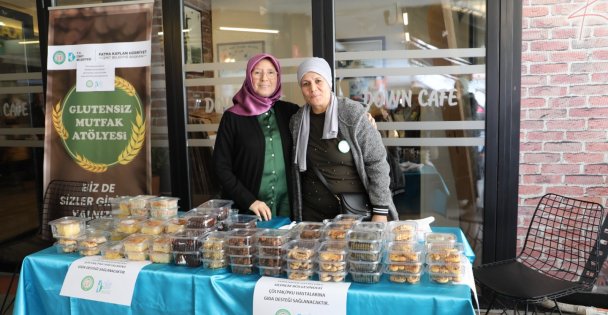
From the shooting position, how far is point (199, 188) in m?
3.67

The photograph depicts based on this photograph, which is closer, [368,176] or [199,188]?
[368,176]

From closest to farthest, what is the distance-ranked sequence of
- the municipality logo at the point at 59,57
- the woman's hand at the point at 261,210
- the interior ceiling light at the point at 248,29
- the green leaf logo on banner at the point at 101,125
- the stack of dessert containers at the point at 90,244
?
the stack of dessert containers at the point at 90,244, the woman's hand at the point at 261,210, the green leaf logo on banner at the point at 101,125, the municipality logo at the point at 59,57, the interior ceiling light at the point at 248,29

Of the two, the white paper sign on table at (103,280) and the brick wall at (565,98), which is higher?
the brick wall at (565,98)

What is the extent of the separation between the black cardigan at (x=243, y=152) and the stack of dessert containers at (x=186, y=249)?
2.30 feet

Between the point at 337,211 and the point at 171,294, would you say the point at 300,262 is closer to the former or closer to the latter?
the point at 171,294

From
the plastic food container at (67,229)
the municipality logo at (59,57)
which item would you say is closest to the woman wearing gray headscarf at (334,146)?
the plastic food container at (67,229)

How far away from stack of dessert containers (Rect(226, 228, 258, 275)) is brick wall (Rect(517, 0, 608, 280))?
82.6 inches

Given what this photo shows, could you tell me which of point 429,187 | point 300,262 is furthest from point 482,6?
point 300,262

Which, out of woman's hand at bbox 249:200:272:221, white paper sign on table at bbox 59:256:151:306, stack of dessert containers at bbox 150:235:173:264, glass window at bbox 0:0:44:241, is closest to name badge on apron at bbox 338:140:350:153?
woman's hand at bbox 249:200:272:221

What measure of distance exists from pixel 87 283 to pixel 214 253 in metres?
0.51

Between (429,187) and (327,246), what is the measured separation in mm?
1985

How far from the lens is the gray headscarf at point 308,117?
2180 mm

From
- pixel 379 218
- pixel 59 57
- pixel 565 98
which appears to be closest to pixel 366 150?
pixel 379 218

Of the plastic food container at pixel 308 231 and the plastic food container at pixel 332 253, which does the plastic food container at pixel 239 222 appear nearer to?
the plastic food container at pixel 308 231
